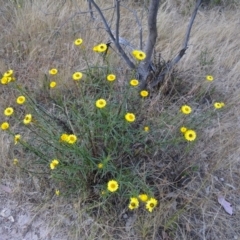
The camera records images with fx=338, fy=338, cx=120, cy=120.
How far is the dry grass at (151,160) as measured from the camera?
68.6 inches

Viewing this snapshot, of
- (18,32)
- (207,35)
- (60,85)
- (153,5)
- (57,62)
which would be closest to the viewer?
(153,5)

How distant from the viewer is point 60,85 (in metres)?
2.32

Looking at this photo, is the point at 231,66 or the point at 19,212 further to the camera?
the point at 231,66

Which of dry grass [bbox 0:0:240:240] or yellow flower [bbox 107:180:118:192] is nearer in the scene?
yellow flower [bbox 107:180:118:192]

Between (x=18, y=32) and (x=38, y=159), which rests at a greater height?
(x=18, y=32)

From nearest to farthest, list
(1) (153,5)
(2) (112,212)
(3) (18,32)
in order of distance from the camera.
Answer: (2) (112,212) < (1) (153,5) < (3) (18,32)

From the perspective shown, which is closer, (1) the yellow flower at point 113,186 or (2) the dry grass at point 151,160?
(1) the yellow flower at point 113,186

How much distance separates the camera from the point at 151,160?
73.0 inches

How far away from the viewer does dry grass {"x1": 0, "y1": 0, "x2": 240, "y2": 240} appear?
1.74 meters

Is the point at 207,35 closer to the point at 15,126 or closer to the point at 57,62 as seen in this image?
the point at 57,62

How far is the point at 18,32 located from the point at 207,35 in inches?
62.3

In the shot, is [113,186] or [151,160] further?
[151,160]

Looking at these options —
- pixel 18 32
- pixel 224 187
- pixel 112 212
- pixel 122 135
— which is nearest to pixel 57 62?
pixel 18 32

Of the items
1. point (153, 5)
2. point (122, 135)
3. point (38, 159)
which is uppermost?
point (153, 5)
